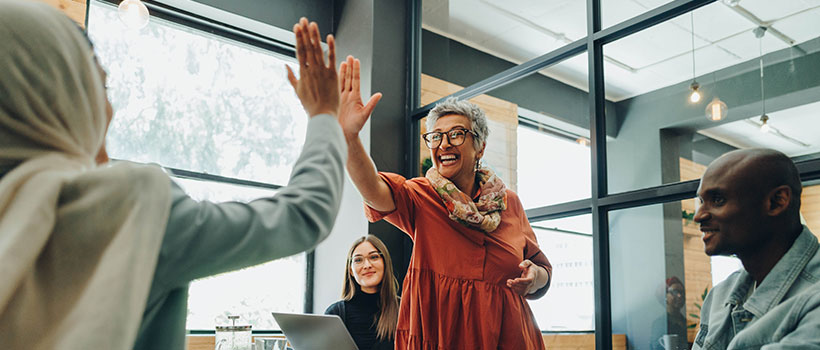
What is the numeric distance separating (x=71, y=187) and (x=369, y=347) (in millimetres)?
2895

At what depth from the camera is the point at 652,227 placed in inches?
119

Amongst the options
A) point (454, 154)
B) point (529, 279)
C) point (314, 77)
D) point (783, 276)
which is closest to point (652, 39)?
point (454, 154)

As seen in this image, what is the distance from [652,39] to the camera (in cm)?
320

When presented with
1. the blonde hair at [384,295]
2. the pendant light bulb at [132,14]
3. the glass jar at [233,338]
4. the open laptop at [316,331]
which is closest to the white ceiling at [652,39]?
the blonde hair at [384,295]

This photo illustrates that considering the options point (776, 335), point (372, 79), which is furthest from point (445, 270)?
point (372, 79)

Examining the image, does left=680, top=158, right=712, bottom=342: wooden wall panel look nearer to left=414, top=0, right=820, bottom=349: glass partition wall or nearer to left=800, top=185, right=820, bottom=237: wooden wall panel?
left=414, top=0, right=820, bottom=349: glass partition wall

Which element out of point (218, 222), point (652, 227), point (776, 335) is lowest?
point (776, 335)

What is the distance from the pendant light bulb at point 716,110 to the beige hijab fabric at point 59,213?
8.90ft

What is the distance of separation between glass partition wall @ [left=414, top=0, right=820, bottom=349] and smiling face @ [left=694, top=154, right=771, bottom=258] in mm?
1443

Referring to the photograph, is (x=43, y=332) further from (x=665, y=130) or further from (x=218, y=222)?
(x=665, y=130)

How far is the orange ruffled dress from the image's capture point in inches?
81.9

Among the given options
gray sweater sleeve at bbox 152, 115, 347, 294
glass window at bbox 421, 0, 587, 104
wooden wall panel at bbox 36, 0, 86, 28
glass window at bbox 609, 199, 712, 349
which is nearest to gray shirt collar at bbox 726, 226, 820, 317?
gray sweater sleeve at bbox 152, 115, 347, 294

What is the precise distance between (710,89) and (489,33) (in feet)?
5.28

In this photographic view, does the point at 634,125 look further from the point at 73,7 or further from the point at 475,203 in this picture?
the point at 73,7
